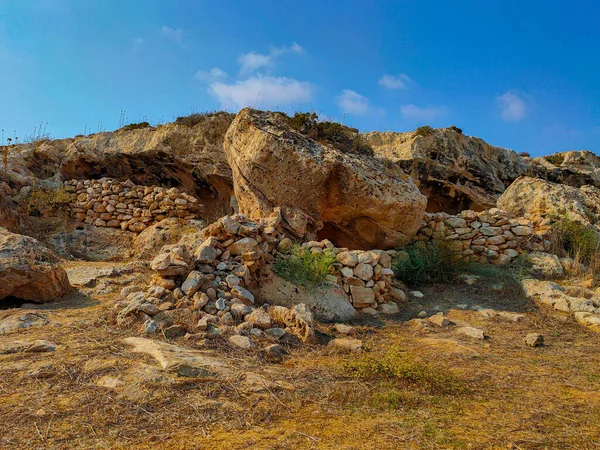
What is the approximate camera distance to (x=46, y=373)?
2412mm

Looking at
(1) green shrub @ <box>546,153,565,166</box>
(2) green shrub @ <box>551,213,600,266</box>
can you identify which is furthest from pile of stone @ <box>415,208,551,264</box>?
(1) green shrub @ <box>546,153,565,166</box>

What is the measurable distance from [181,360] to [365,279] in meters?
3.19

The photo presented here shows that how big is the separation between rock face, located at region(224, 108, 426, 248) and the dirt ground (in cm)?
343

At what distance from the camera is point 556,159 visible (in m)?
14.2

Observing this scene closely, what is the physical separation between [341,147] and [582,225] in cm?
491

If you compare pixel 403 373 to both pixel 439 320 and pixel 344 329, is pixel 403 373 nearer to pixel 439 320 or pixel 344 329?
pixel 344 329

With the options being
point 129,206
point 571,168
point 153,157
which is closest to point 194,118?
point 153,157

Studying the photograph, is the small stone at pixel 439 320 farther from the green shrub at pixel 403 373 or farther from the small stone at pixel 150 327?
the small stone at pixel 150 327

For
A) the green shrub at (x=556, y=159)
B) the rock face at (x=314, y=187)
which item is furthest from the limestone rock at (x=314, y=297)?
the green shrub at (x=556, y=159)

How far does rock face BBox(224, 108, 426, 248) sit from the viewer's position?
653cm

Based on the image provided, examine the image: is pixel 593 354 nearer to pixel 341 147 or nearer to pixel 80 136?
pixel 341 147

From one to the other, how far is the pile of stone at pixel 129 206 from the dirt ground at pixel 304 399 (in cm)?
533

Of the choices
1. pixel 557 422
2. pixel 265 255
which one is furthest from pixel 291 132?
pixel 557 422

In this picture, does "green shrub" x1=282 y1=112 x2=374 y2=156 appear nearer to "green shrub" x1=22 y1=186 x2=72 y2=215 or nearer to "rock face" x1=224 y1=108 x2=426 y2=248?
"rock face" x1=224 y1=108 x2=426 y2=248
